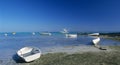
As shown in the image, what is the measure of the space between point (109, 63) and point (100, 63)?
840 millimetres

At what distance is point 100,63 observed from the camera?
668 inches

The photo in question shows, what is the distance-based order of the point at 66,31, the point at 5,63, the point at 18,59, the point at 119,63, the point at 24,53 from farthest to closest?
the point at 66,31, the point at 24,53, the point at 18,59, the point at 5,63, the point at 119,63

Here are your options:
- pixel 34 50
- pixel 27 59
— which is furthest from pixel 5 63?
pixel 34 50

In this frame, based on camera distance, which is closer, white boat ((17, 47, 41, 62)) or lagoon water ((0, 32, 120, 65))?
white boat ((17, 47, 41, 62))

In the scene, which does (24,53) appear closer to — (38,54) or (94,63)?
(38,54)

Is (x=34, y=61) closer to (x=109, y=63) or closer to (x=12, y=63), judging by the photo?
(x=12, y=63)

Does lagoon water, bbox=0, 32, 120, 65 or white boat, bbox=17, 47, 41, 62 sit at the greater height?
white boat, bbox=17, 47, 41, 62

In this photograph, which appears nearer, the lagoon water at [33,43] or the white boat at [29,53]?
the white boat at [29,53]

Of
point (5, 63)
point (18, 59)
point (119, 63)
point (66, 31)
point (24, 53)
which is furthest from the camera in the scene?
point (66, 31)

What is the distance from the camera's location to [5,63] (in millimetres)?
18344

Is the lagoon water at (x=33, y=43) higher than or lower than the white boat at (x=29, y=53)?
lower

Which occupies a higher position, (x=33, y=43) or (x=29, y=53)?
(x=29, y=53)

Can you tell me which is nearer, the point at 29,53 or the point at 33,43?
the point at 29,53

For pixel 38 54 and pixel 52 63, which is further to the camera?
pixel 38 54
